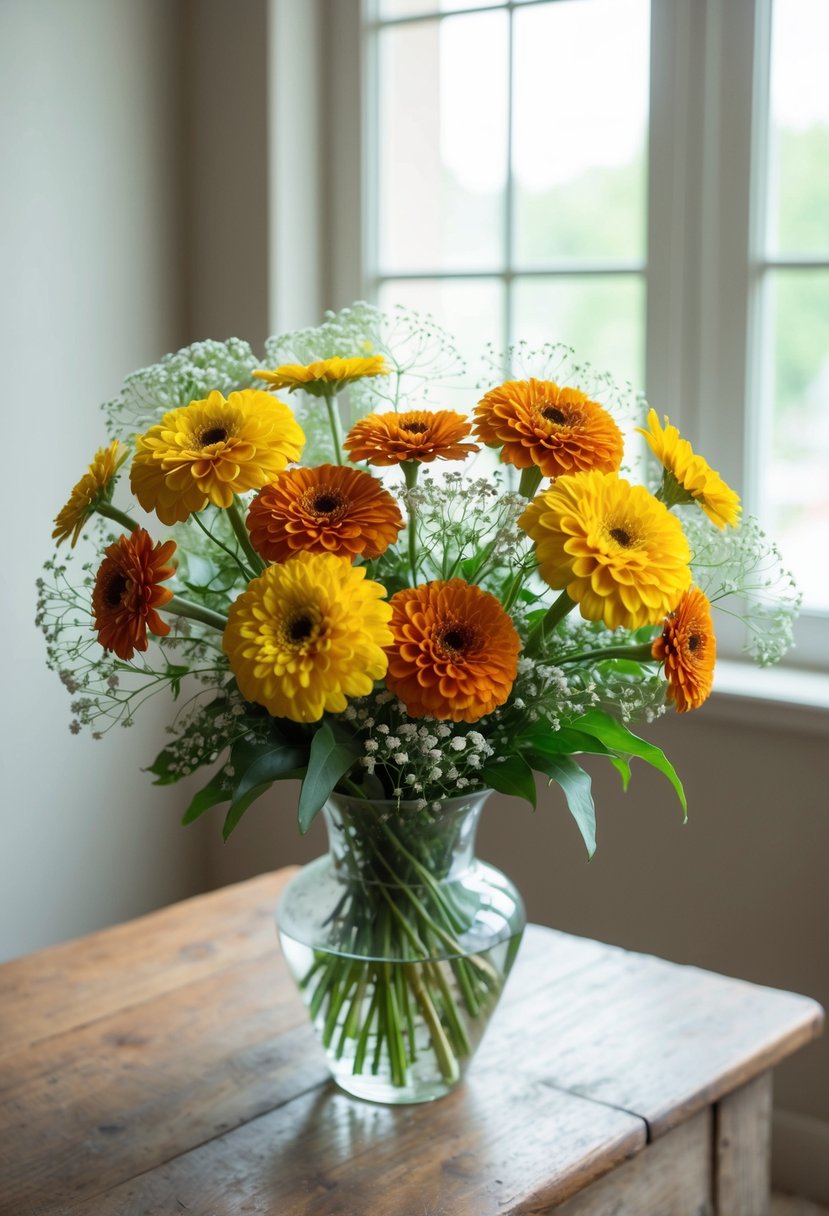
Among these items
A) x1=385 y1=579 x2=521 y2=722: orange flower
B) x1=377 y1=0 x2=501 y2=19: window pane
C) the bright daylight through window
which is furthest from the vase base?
x1=377 y1=0 x2=501 y2=19: window pane

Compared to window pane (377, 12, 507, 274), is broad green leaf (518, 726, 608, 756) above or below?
below

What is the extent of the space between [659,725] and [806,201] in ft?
2.84

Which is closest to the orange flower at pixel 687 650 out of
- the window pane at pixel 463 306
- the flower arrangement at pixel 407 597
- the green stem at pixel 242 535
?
the flower arrangement at pixel 407 597

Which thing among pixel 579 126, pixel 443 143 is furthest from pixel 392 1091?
pixel 443 143

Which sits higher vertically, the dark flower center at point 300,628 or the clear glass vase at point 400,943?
the dark flower center at point 300,628

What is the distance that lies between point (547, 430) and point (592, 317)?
144 centimetres

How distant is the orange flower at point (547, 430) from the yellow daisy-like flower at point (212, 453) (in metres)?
0.15

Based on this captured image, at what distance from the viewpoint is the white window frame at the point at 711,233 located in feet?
6.95

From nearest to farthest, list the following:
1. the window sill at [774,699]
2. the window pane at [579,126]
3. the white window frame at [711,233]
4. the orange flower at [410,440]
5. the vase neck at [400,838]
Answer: the orange flower at [410,440]
the vase neck at [400,838]
the window sill at [774,699]
the white window frame at [711,233]
the window pane at [579,126]

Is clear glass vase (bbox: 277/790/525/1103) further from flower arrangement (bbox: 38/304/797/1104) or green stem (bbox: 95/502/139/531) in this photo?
green stem (bbox: 95/502/139/531)

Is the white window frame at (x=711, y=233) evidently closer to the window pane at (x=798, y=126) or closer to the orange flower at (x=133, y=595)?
the window pane at (x=798, y=126)

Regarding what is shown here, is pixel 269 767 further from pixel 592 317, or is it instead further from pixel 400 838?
→ pixel 592 317

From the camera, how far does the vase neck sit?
1.10 metres

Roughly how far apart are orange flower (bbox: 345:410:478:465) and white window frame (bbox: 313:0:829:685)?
1.22 m
